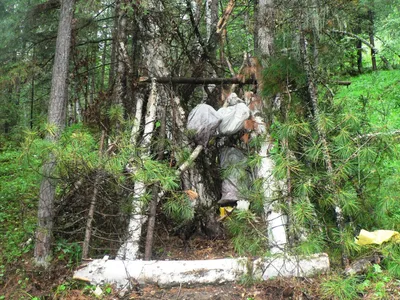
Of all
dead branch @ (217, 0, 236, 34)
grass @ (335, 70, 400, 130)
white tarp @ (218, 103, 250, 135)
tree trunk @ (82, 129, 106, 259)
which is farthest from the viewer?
grass @ (335, 70, 400, 130)

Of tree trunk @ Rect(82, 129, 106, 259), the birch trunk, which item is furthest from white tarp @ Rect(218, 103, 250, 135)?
tree trunk @ Rect(82, 129, 106, 259)

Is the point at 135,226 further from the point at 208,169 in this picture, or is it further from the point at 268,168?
the point at 268,168

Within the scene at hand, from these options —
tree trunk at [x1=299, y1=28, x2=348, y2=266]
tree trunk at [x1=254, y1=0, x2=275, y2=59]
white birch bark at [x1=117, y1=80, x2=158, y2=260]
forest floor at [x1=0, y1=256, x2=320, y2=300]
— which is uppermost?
tree trunk at [x1=254, y1=0, x2=275, y2=59]

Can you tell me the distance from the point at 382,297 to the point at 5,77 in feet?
26.4

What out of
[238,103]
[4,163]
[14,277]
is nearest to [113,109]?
[238,103]

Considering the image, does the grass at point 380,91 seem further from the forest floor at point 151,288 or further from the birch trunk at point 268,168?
the forest floor at point 151,288

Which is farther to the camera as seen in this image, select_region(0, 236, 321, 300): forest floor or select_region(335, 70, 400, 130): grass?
select_region(335, 70, 400, 130): grass

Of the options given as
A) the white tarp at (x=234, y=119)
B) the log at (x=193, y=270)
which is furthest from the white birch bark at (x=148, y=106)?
the white tarp at (x=234, y=119)

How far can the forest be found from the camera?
3734 mm

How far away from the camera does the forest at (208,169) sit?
12.3 ft

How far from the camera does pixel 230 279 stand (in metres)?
3.82

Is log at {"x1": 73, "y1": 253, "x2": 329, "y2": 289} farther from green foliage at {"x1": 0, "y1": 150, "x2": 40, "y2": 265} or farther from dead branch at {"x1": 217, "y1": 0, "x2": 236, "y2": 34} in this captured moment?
dead branch at {"x1": 217, "y1": 0, "x2": 236, "y2": 34}

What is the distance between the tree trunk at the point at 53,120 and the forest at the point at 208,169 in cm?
2

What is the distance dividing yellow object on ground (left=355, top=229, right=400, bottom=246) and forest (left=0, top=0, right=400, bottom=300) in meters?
0.01
